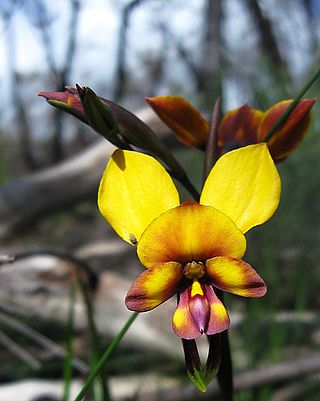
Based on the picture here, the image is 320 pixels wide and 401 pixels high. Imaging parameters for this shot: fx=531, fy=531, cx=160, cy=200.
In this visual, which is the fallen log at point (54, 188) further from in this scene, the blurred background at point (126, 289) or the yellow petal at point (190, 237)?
the yellow petal at point (190, 237)

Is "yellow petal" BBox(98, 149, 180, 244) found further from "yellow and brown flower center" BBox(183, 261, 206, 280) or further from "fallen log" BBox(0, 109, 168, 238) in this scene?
"fallen log" BBox(0, 109, 168, 238)

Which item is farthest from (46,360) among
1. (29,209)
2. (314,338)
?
(314,338)

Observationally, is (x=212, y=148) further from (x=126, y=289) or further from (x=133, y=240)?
(x=126, y=289)

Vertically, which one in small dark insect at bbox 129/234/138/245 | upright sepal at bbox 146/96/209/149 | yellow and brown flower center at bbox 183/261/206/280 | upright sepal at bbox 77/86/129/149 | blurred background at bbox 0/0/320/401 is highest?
upright sepal at bbox 77/86/129/149

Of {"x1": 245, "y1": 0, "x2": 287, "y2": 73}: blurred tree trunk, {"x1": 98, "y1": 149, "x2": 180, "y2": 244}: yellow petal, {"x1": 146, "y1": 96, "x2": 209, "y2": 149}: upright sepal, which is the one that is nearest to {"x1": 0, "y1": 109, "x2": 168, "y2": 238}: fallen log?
{"x1": 146, "y1": 96, "x2": 209, "y2": 149}: upright sepal

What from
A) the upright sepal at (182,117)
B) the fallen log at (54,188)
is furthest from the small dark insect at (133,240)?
the fallen log at (54,188)

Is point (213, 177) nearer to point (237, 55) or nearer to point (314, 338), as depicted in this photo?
point (314, 338)

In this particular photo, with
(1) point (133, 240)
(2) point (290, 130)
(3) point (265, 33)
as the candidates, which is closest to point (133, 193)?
(1) point (133, 240)
